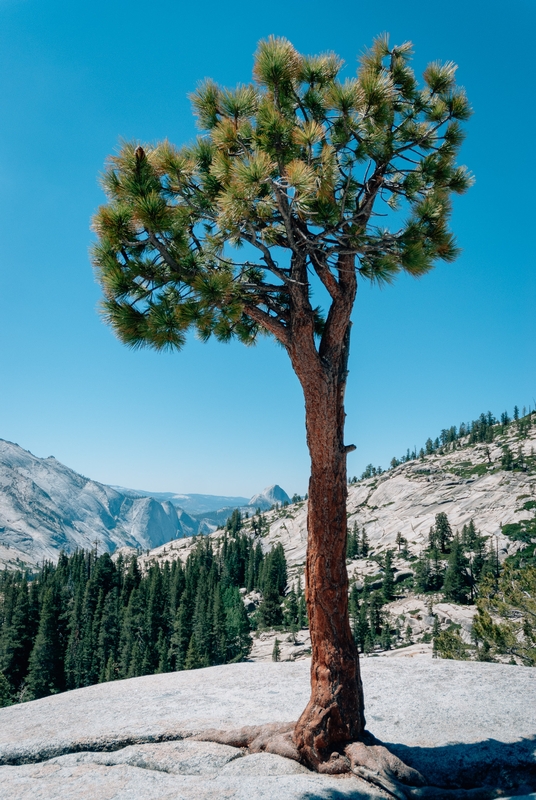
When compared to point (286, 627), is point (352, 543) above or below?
above

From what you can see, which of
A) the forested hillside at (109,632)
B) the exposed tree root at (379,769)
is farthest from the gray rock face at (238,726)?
the forested hillside at (109,632)

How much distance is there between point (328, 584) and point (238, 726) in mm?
4239

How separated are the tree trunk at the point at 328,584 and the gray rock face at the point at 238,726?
659 millimetres

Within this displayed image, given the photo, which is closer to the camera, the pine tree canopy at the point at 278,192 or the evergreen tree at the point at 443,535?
the pine tree canopy at the point at 278,192

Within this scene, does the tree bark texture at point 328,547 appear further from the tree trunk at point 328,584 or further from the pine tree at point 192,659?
the pine tree at point 192,659

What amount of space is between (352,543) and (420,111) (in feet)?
463

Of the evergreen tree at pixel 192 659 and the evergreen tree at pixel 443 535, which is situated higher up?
the evergreen tree at pixel 443 535

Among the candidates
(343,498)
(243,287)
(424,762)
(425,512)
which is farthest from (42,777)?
(425,512)

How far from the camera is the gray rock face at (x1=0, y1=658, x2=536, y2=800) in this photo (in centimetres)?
734

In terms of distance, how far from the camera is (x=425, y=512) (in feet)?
503

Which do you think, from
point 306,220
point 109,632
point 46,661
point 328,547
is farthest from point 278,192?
point 109,632

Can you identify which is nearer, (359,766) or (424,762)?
(359,766)

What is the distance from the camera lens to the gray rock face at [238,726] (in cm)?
734

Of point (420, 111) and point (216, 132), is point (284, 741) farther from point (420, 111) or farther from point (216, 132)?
point (420, 111)
